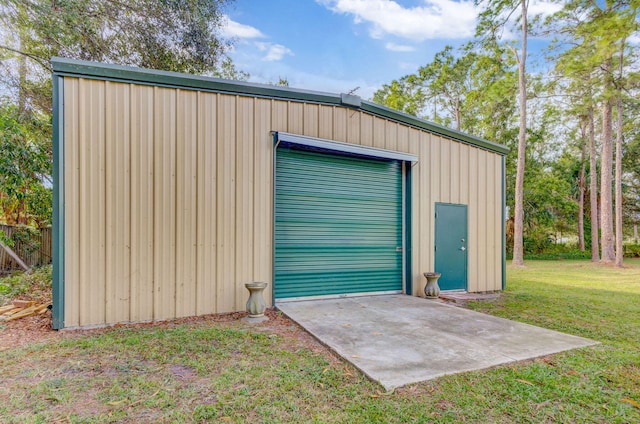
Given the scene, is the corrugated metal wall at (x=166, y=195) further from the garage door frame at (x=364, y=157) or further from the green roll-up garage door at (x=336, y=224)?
the green roll-up garage door at (x=336, y=224)

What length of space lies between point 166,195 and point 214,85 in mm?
1720

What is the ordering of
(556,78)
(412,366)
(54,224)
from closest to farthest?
(412,366) < (54,224) < (556,78)

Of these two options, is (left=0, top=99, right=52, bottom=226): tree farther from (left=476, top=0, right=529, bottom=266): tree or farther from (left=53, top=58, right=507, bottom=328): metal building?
(left=476, top=0, right=529, bottom=266): tree

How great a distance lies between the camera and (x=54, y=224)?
3719 millimetres

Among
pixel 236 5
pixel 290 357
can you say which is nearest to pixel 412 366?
pixel 290 357

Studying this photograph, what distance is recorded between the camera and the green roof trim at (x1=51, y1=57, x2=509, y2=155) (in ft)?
12.8

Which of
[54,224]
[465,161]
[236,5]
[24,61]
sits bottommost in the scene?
[54,224]

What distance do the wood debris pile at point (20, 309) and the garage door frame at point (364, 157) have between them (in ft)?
10.6

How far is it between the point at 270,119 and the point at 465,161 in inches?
171

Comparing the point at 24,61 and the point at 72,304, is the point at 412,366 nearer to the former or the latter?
the point at 72,304

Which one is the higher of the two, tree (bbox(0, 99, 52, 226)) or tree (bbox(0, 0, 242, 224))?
tree (bbox(0, 0, 242, 224))

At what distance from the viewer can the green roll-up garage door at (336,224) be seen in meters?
5.16

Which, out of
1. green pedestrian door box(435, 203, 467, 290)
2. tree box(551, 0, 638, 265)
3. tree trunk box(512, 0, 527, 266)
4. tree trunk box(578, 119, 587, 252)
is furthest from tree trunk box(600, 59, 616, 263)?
green pedestrian door box(435, 203, 467, 290)

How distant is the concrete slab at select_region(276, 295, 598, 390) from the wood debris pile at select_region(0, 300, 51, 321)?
334 cm
